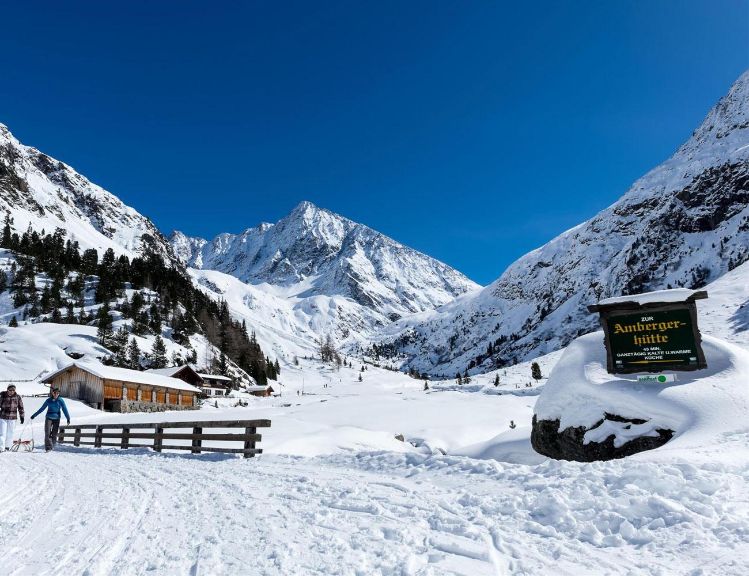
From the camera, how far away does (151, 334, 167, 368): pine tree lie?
8009 cm

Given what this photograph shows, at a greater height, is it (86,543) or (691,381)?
(691,381)

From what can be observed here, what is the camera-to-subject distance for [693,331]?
12.1m

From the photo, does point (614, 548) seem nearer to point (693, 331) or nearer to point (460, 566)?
point (460, 566)

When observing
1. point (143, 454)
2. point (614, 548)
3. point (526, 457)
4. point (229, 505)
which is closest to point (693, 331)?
point (526, 457)

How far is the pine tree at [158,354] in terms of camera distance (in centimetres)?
8009

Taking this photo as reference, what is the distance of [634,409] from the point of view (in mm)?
10703

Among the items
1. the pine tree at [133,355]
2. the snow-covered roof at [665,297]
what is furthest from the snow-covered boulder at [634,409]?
the pine tree at [133,355]

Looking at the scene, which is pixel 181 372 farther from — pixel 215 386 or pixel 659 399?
pixel 659 399

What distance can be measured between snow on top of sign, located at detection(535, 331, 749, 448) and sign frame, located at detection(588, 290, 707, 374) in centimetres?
19

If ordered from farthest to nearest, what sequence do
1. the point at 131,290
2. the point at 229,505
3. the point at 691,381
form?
the point at 131,290 < the point at 691,381 < the point at 229,505

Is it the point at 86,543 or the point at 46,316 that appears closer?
the point at 86,543

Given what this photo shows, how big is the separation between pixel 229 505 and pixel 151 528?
1.40m

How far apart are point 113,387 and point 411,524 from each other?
5411 centimetres

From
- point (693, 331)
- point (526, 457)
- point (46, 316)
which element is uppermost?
point (46, 316)
